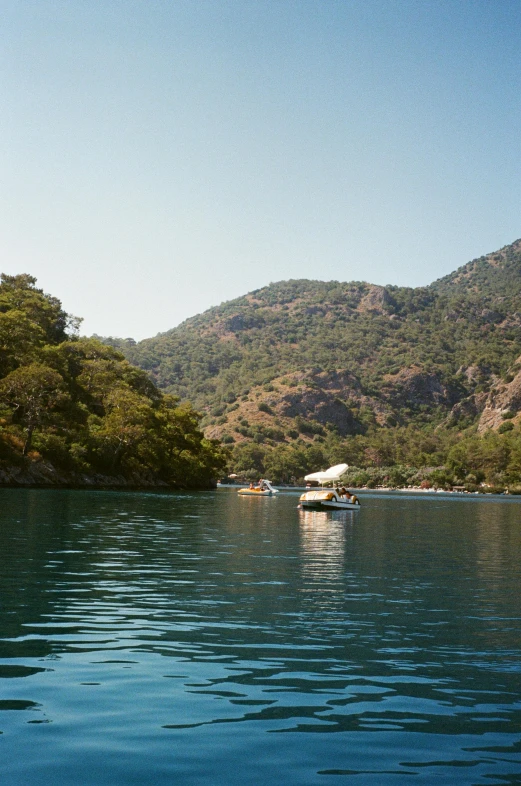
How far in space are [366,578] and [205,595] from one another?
7845 mm

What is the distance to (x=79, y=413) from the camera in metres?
123

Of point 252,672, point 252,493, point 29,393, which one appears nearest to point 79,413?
point 29,393

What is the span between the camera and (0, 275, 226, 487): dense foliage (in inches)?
4021

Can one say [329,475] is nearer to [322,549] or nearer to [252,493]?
[252,493]

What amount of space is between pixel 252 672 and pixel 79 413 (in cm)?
11233

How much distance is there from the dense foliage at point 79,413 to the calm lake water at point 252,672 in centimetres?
7363

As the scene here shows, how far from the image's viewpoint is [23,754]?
375 inches

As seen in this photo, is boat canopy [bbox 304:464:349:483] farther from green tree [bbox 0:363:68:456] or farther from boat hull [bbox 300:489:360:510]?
green tree [bbox 0:363:68:456]

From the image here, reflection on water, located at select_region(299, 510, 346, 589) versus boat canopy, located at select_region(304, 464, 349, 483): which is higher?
boat canopy, located at select_region(304, 464, 349, 483)

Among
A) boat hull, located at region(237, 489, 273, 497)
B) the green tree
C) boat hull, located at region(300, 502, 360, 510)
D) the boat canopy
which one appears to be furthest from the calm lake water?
boat hull, located at region(237, 489, 273, 497)

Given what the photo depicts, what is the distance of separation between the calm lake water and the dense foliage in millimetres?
73635

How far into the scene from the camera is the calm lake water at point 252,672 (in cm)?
966

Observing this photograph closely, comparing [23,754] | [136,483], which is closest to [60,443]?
[136,483]

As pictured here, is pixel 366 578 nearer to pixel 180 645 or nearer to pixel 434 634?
pixel 434 634
